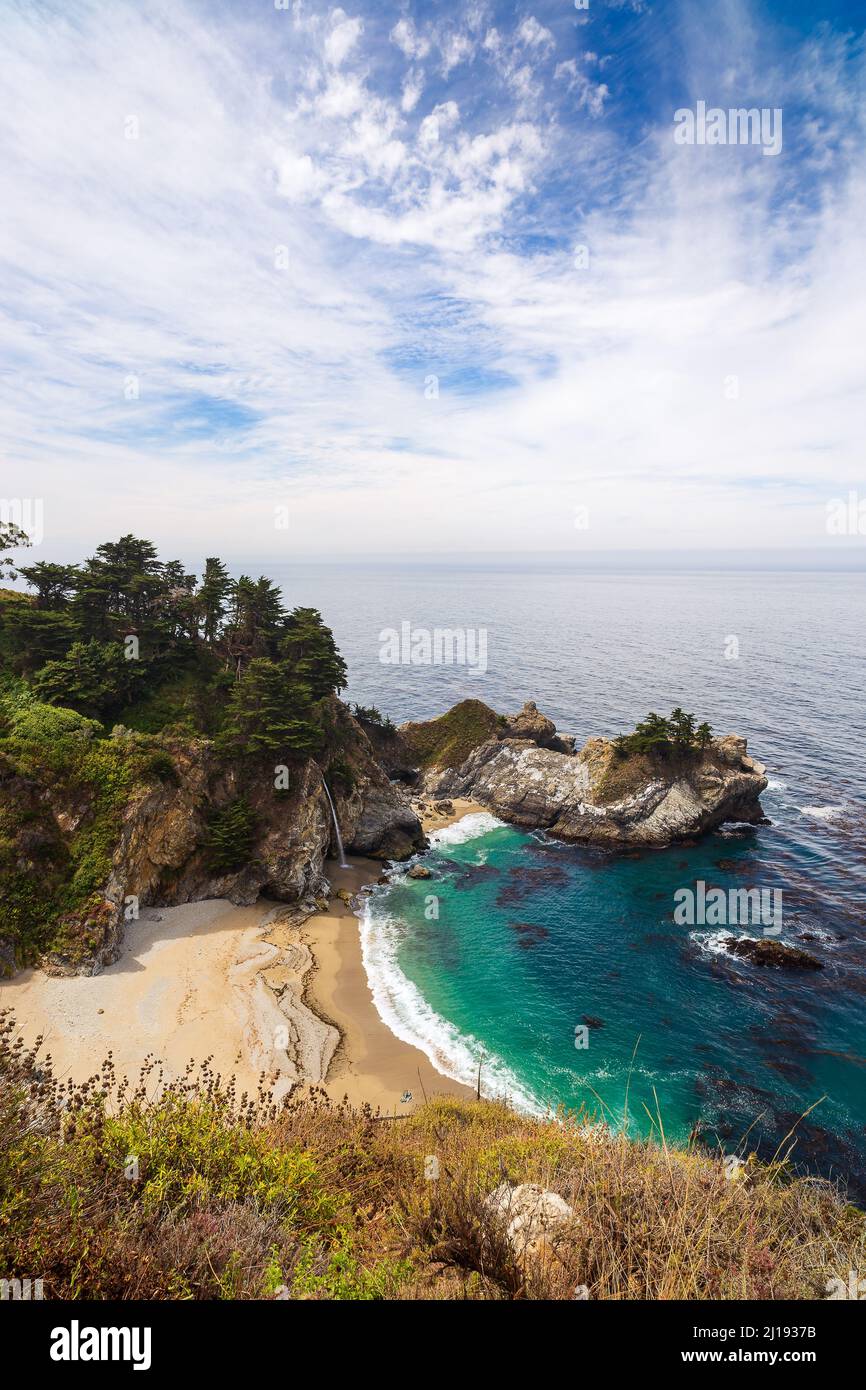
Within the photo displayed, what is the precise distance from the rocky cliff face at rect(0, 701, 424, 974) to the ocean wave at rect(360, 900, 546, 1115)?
23.6ft

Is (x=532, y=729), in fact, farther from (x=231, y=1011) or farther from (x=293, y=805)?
(x=231, y=1011)

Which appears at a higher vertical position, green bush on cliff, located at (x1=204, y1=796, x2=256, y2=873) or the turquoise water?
green bush on cliff, located at (x1=204, y1=796, x2=256, y2=873)

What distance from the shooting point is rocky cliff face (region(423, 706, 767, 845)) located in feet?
167

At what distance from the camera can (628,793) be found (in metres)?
51.9

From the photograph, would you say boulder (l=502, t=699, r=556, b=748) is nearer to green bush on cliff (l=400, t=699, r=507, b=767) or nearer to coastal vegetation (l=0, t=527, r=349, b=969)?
green bush on cliff (l=400, t=699, r=507, b=767)

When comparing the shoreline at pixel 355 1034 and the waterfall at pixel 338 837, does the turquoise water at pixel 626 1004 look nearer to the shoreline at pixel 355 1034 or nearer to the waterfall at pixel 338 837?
the shoreline at pixel 355 1034

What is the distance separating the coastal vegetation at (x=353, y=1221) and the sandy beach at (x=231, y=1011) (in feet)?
44.4

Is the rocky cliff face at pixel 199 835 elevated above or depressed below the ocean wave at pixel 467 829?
above

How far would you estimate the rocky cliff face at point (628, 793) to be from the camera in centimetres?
5078

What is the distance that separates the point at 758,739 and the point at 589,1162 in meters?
72.1

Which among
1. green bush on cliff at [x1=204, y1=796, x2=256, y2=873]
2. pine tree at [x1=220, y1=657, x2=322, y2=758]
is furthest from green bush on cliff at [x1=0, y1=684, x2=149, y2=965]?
pine tree at [x1=220, y1=657, x2=322, y2=758]

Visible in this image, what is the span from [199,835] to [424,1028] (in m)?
19.9

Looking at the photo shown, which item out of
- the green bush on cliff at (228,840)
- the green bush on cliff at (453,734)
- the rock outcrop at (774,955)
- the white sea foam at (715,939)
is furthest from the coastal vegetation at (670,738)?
the green bush on cliff at (228,840)
